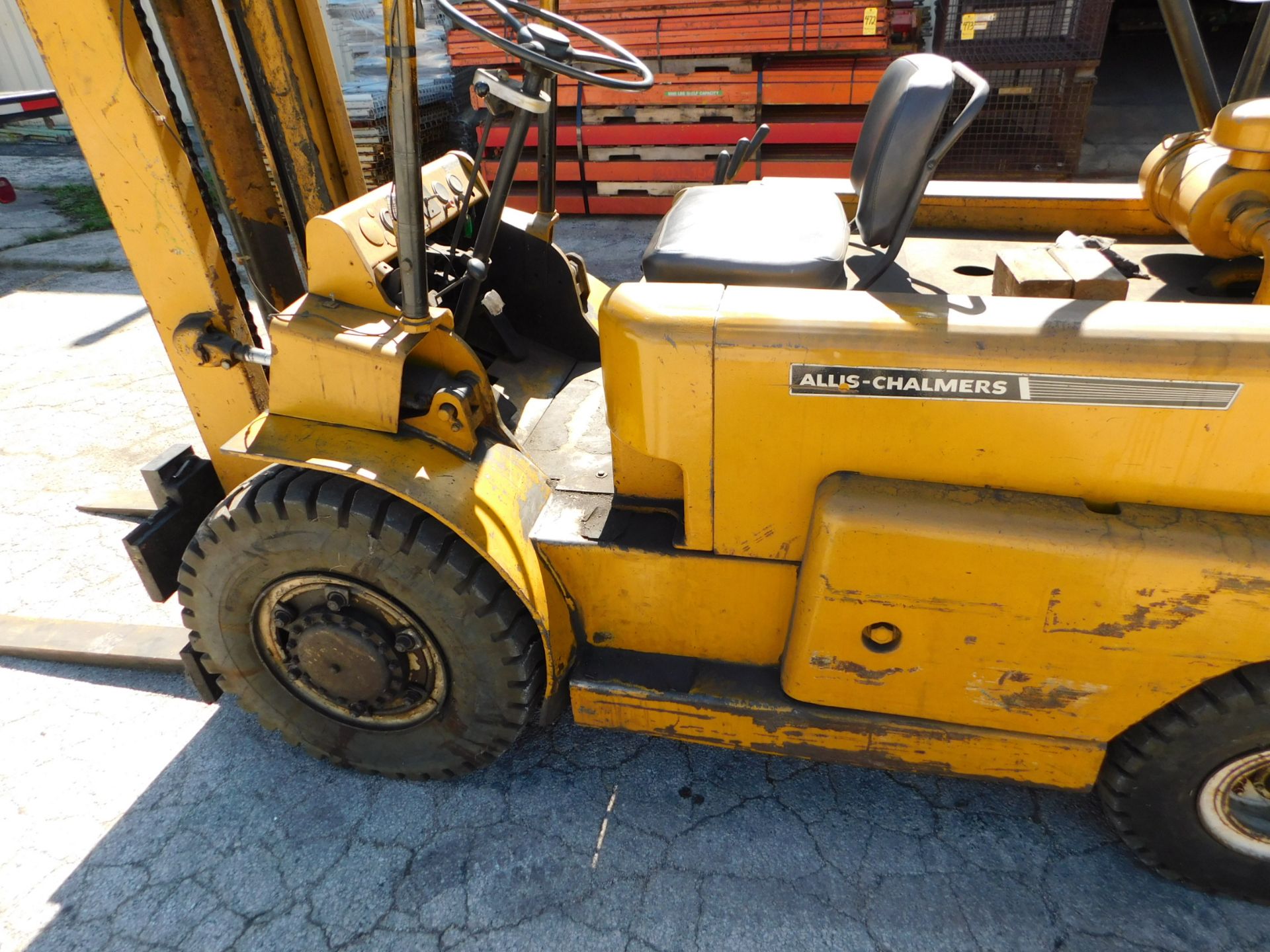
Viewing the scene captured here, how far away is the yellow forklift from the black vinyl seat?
0.5 inches

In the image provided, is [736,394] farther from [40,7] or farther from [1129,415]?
[40,7]

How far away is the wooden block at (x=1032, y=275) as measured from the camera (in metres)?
1.92

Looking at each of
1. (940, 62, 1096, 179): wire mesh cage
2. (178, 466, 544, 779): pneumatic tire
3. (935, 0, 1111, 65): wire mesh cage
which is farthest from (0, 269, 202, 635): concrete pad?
(935, 0, 1111, 65): wire mesh cage

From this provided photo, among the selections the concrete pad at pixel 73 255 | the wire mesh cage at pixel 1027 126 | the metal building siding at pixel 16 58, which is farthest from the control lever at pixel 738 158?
the metal building siding at pixel 16 58

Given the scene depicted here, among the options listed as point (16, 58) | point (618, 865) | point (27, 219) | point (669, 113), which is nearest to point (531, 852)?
point (618, 865)

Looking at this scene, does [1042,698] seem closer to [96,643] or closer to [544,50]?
[544,50]

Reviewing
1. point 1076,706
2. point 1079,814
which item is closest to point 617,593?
point 1076,706

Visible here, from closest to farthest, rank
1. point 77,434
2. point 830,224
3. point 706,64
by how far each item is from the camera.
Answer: point 830,224 < point 77,434 < point 706,64

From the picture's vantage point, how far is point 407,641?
2.18 metres

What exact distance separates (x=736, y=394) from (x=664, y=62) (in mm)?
5976

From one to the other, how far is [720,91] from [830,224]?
5008 mm

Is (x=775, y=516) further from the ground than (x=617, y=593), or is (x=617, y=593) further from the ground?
(x=775, y=516)

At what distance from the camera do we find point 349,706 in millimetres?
2320

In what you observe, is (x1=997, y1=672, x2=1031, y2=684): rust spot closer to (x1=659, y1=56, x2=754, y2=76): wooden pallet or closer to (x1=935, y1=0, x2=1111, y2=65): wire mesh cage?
(x1=659, y1=56, x2=754, y2=76): wooden pallet
